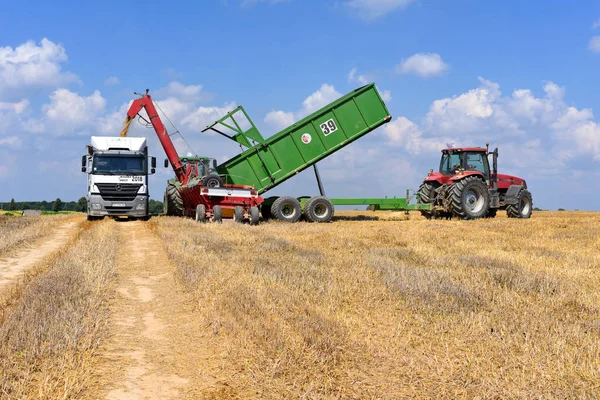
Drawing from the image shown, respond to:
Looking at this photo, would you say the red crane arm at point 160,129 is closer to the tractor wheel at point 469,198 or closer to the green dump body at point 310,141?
the green dump body at point 310,141

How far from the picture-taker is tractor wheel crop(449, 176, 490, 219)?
63.6 feet

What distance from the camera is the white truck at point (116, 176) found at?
63.2 ft

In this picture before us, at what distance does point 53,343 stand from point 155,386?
106 cm

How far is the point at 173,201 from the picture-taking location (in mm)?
22688

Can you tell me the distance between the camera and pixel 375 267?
7867mm

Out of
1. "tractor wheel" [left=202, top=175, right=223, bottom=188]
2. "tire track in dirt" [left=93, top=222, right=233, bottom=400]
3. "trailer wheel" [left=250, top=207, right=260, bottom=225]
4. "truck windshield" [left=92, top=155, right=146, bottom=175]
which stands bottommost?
"tire track in dirt" [left=93, top=222, right=233, bottom=400]

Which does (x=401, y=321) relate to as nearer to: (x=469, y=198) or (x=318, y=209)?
(x=318, y=209)

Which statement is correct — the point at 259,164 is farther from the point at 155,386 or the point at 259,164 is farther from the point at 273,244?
the point at 155,386

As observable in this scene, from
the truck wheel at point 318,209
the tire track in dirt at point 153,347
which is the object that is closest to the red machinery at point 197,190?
the truck wheel at point 318,209

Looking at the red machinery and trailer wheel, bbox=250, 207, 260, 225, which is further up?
the red machinery

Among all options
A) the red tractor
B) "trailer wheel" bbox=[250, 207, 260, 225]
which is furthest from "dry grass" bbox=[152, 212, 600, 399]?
the red tractor

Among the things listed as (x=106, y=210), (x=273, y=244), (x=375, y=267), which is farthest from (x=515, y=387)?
(x=106, y=210)

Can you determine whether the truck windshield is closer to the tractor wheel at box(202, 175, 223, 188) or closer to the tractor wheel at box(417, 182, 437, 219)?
the tractor wheel at box(202, 175, 223, 188)

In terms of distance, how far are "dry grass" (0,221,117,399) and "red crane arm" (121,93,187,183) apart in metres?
14.0
